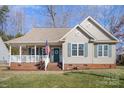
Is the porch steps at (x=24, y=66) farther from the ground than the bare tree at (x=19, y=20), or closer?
closer

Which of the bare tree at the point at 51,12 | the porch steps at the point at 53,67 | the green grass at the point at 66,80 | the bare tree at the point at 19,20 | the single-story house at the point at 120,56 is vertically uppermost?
the bare tree at the point at 51,12

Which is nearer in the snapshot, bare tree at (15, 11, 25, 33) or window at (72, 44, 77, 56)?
window at (72, 44, 77, 56)

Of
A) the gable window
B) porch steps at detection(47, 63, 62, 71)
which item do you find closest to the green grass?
porch steps at detection(47, 63, 62, 71)

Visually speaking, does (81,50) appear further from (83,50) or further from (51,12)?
(51,12)

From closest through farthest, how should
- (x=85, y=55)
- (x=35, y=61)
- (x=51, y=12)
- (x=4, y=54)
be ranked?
(x=85, y=55) → (x=35, y=61) → (x=51, y=12) → (x=4, y=54)

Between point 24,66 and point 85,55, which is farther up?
point 85,55

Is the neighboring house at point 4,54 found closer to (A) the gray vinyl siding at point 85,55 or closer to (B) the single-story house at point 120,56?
(A) the gray vinyl siding at point 85,55

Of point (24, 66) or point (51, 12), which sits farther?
point (51, 12)

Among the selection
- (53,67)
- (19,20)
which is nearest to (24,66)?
(53,67)

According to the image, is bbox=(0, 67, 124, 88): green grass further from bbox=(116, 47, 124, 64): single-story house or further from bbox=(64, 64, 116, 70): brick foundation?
bbox=(116, 47, 124, 64): single-story house

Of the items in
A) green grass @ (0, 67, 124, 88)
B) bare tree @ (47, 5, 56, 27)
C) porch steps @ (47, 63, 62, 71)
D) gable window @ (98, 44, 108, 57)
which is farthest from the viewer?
bare tree @ (47, 5, 56, 27)

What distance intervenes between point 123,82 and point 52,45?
9927mm

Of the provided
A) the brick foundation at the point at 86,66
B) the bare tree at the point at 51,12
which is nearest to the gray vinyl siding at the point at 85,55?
the brick foundation at the point at 86,66
